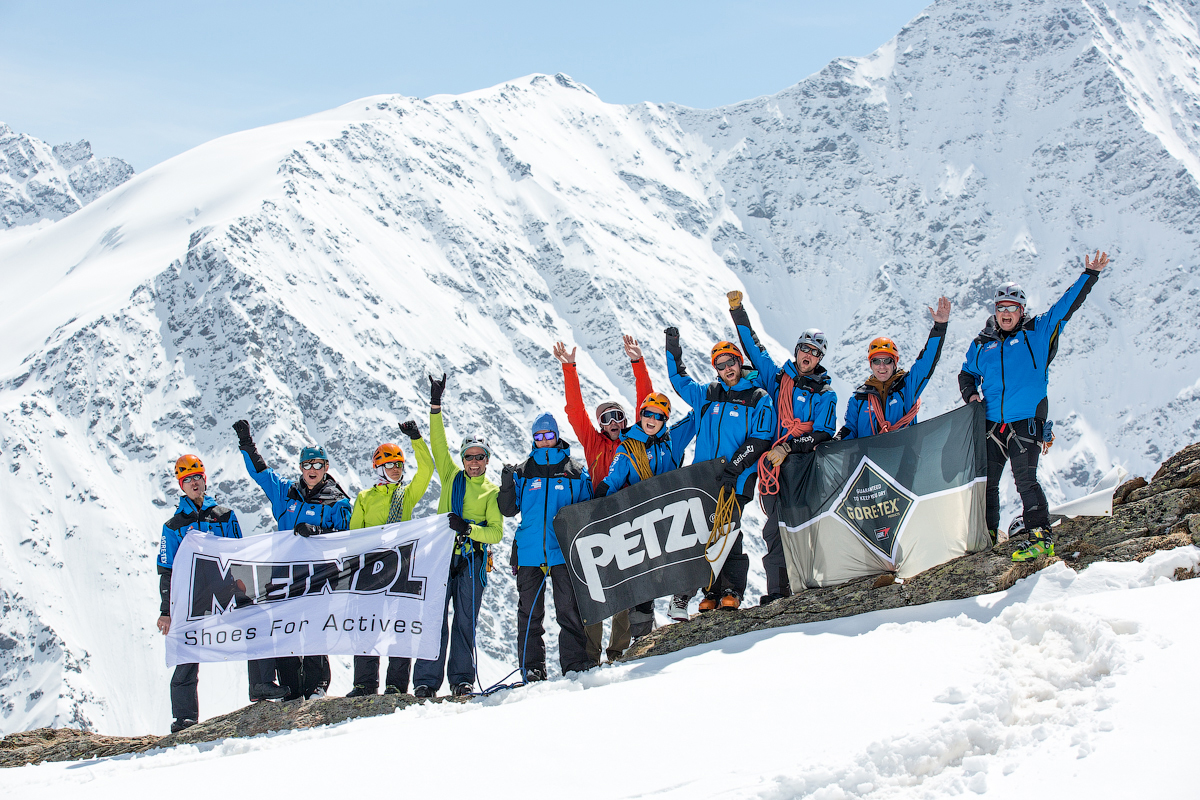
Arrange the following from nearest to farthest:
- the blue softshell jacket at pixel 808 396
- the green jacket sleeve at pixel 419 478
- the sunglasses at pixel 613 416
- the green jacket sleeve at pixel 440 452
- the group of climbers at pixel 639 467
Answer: the group of climbers at pixel 639 467 < the blue softshell jacket at pixel 808 396 < the sunglasses at pixel 613 416 < the green jacket sleeve at pixel 440 452 < the green jacket sleeve at pixel 419 478

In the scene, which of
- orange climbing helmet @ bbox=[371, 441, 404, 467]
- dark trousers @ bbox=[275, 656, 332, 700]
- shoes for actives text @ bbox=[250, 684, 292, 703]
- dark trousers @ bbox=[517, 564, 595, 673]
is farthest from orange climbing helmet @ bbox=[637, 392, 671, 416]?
shoes for actives text @ bbox=[250, 684, 292, 703]

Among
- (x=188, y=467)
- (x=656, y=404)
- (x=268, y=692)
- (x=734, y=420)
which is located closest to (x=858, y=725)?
(x=734, y=420)

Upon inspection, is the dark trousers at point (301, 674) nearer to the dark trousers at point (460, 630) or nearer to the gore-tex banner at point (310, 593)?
the gore-tex banner at point (310, 593)

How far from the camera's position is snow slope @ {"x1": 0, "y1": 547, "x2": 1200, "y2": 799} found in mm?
4484

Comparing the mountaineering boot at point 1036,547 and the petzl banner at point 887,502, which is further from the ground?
the petzl banner at point 887,502

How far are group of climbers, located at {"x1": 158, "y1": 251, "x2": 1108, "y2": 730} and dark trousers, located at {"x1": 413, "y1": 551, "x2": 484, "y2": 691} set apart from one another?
0.01m

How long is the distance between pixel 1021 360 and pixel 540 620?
4.82m

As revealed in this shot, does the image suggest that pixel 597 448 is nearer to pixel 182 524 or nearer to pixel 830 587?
pixel 830 587

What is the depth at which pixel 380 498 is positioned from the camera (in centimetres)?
933

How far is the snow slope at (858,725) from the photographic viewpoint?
4484 millimetres

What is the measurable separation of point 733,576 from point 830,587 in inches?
35.0

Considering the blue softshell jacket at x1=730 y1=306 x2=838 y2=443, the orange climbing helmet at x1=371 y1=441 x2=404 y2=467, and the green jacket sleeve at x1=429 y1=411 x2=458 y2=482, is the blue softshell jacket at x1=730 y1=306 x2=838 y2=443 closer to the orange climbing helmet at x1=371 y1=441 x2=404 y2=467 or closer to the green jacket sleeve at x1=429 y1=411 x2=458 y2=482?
the green jacket sleeve at x1=429 y1=411 x2=458 y2=482

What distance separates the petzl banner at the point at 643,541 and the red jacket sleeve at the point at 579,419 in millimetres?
677

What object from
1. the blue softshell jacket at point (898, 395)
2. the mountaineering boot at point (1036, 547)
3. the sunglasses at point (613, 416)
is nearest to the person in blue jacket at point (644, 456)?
the sunglasses at point (613, 416)
